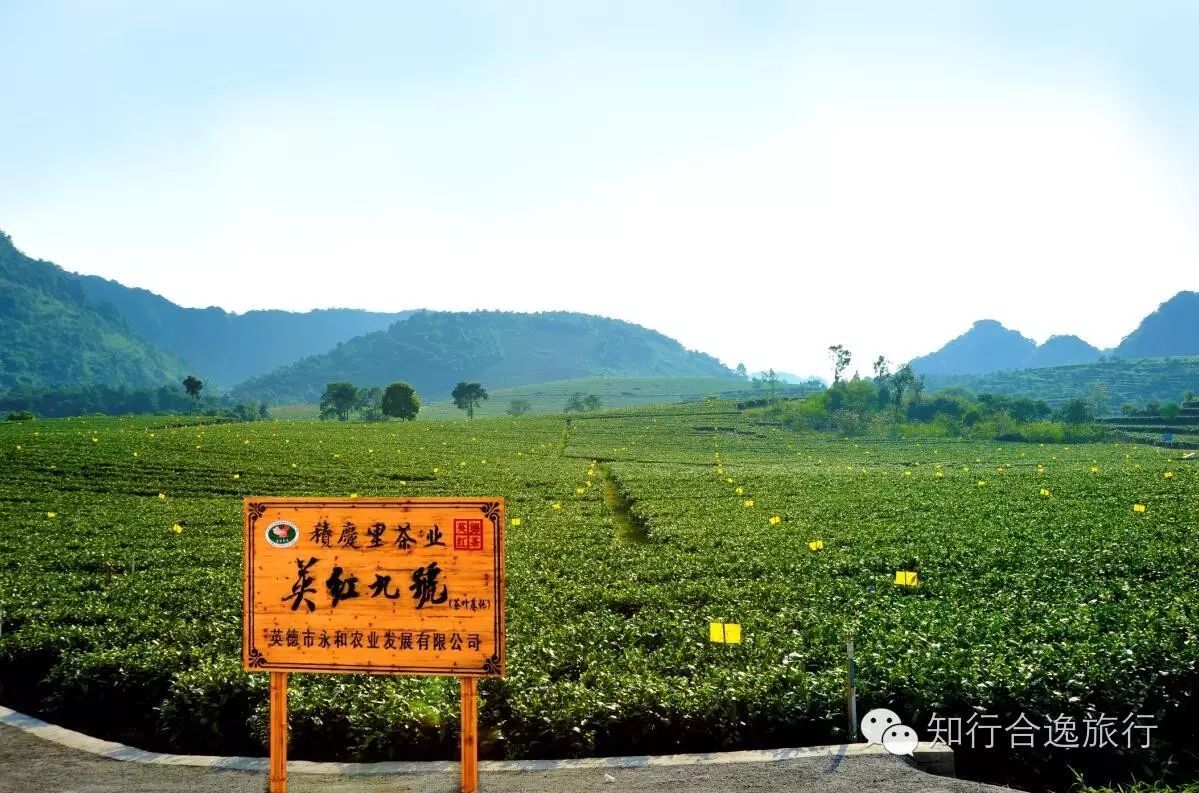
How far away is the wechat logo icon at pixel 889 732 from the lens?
7.71 m

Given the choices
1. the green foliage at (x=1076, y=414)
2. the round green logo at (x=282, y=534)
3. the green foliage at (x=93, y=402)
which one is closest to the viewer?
the round green logo at (x=282, y=534)

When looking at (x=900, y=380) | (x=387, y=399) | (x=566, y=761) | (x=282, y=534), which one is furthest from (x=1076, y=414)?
(x=282, y=534)

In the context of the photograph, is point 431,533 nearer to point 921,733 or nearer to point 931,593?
point 921,733

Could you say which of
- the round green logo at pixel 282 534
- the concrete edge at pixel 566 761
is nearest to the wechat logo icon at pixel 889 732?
the concrete edge at pixel 566 761

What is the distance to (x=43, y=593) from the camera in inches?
546

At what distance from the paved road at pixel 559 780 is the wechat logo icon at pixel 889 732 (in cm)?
22

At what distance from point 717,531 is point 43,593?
50.5ft

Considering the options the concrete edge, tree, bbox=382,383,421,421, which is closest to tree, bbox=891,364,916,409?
tree, bbox=382,383,421,421

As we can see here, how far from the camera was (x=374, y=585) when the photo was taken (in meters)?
6.79

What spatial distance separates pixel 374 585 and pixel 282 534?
3.14ft

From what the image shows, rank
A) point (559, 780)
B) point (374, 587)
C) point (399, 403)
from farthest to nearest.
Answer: point (399, 403)
point (559, 780)
point (374, 587)

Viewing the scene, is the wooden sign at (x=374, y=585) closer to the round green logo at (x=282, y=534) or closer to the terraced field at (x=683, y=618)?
the round green logo at (x=282, y=534)

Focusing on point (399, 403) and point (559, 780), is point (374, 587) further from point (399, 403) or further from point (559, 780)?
point (399, 403)

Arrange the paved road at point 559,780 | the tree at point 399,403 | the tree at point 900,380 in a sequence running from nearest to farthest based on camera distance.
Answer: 1. the paved road at point 559,780
2. the tree at point 399,403
3. the tree at point 900,380
